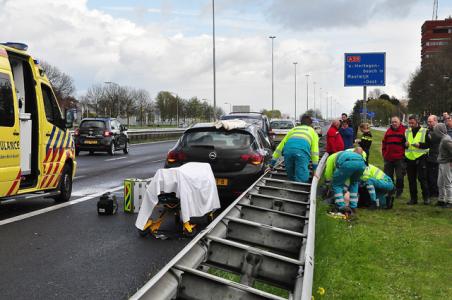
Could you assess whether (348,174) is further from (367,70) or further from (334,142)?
(367,70)

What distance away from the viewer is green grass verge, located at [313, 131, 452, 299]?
16.6ft

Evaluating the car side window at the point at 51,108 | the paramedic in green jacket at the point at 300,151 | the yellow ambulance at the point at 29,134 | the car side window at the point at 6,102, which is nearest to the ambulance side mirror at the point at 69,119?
the yellow ambulance at the point at 29,134

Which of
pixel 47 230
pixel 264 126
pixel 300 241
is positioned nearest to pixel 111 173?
pixel 264 126

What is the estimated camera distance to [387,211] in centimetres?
956

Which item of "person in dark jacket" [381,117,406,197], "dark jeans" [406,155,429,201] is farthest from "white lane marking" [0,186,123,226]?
"dark jeans" [406,155,429,201]

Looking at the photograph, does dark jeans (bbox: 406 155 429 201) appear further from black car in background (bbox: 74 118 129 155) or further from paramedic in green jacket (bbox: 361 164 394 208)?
black car in background (bbox: 74 118 129 155)

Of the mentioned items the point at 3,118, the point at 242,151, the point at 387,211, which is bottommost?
the point at 387,211

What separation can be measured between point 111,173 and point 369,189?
863cm

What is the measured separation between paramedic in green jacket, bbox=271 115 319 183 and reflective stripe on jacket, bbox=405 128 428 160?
9.97ft

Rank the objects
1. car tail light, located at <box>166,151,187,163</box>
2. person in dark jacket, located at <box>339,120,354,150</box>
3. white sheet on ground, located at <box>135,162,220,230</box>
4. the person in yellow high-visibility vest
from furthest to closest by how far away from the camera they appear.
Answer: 1. person in dark jacket, located at <box>339,120,354,150</box>
2. the person in yellow high-visibility vest
3. car tail light, located at <box>166,151,187,163</box>
4. white sheet on ground, located at <box>135,162,220,230</box>

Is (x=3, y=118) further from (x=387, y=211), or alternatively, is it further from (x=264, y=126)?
(x=264, y=126)

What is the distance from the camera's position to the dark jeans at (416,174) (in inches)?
407

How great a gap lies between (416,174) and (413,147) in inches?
22.6

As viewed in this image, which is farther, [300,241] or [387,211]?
[387,211]
